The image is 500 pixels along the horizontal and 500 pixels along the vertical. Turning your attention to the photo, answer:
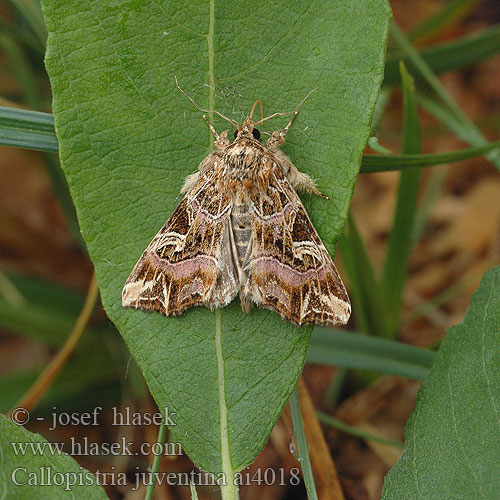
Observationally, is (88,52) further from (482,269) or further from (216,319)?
(482,269)

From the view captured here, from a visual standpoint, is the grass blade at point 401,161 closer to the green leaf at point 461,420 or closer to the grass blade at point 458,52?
the green leaf at point 461,420

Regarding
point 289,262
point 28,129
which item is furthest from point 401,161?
point 28,129

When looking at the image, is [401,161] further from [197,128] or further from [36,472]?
[36,472]

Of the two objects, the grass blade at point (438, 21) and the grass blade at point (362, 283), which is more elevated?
the grass blade at point (438, 21)

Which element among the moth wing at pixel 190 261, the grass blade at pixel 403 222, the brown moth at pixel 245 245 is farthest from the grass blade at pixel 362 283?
the moth wing at pixel 190 261

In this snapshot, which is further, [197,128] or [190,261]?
[190,261]
